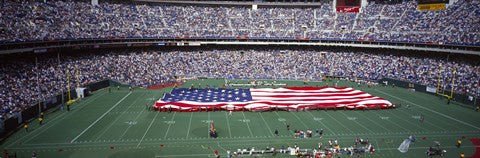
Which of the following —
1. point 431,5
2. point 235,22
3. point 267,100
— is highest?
point 431,5

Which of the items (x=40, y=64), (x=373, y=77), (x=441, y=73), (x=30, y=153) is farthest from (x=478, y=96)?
(x=40, y=64)

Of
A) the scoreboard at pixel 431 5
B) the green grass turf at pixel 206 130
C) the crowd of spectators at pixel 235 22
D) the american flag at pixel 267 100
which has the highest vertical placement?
the scoreboard at pixel 431 5

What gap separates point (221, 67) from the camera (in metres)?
60.9

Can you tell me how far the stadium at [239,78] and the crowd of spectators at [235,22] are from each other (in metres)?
0.29

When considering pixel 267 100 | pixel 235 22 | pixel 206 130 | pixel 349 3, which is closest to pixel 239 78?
pixel 235 22

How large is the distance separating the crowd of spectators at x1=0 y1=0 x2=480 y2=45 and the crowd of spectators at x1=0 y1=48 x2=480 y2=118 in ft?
11.3

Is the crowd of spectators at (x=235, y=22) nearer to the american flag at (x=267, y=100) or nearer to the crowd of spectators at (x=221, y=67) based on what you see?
the crowd of spectators at (x=221, y=67)

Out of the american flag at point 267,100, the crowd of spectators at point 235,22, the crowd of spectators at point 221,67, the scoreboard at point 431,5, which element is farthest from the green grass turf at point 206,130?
the scoreboard at point 431,5

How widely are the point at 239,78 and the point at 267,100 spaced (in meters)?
20.1

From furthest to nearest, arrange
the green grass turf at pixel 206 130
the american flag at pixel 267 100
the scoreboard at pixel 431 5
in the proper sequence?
1. the scoreboard at pixel 431 5
2. the american flag at pixel 267 100
3. the green grass turf at pixel 206 130

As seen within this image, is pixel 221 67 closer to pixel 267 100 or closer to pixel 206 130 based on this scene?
pixel 267 100

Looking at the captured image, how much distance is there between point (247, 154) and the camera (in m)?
23.6

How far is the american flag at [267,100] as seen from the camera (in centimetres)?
3569

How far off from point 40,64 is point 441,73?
184 feet
